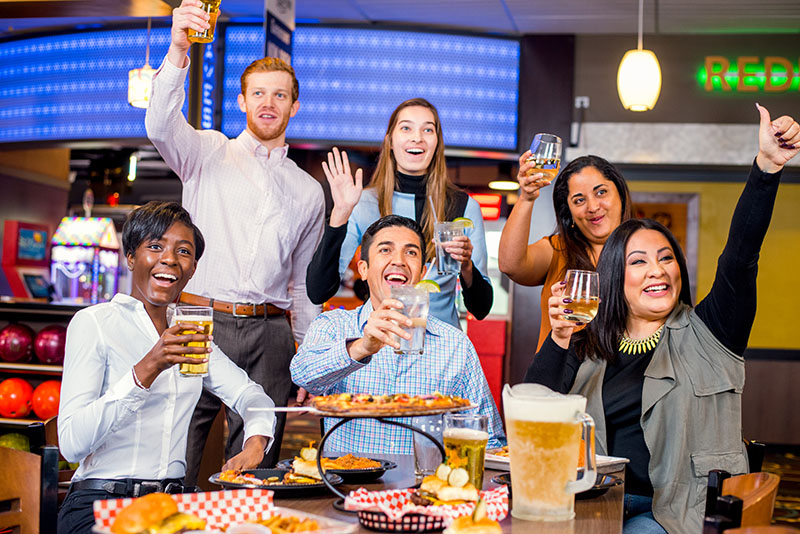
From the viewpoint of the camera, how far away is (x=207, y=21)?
265 cm

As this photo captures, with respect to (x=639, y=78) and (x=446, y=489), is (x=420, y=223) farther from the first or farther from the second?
(x=639, y=78)

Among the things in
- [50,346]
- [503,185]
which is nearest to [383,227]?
[50,346]

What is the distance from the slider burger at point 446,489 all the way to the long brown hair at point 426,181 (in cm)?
152

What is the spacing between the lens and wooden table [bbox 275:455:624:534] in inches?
60.8

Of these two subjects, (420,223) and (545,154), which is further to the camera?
(420,223)

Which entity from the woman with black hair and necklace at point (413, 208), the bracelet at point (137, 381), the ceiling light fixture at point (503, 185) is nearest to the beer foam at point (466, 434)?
the bracelet at point (137, 381)

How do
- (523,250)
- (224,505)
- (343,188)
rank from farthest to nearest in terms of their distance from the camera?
(523,250)
(343,188)
(224,505)

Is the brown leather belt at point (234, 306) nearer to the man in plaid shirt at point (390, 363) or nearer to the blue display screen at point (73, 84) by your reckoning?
the man in plaid shirt at point (390, 363)

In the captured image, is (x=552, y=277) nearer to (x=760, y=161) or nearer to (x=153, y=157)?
(x=760, y=161)

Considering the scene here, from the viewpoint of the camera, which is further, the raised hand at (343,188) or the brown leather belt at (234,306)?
the brown leather belt at (234,306)

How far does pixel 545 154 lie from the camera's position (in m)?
2.55

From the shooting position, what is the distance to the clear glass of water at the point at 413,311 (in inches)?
70.2

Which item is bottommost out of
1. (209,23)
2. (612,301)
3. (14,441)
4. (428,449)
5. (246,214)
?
(14,441)

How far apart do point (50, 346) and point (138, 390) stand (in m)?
2.80
